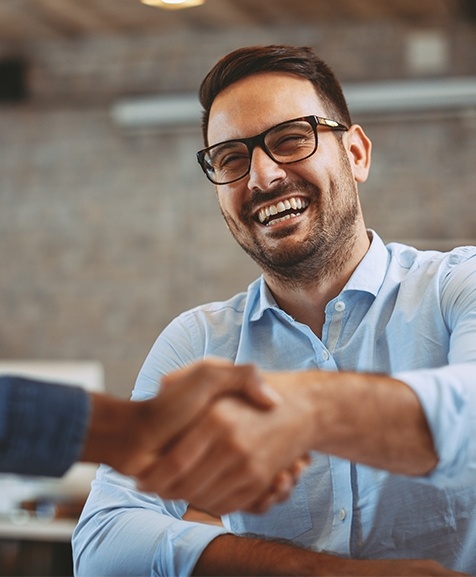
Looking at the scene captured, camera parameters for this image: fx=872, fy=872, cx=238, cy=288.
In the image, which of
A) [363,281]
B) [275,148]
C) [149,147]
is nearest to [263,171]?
[275,148]

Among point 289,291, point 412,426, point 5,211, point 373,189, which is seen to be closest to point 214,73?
point 289,291

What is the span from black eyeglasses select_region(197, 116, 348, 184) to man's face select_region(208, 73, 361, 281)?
13 mm

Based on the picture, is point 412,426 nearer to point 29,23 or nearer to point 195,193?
point 195,193

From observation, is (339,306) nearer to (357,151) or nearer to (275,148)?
(275,148)

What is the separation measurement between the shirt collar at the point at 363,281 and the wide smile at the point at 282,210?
163mm

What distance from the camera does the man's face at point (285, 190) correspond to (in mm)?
1777

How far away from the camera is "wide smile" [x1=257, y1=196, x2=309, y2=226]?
1.78 metres

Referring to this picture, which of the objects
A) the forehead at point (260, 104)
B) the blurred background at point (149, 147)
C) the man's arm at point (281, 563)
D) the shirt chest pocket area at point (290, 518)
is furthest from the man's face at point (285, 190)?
the blurred background at point (149, 147)

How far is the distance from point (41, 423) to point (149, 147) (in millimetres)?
4961

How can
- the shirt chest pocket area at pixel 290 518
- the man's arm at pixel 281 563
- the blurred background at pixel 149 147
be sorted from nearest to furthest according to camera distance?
the man's arm at pixel 281 563
the shirt chest pocket area at pixel 290 518
the blurred background at pixel 149 147

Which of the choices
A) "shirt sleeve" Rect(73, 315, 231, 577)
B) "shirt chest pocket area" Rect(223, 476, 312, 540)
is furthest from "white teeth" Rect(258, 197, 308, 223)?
"shirt chest pocket area" Rect(223, 476, 312, 540)

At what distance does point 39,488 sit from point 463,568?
390 centimetres

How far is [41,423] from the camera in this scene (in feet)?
3.34

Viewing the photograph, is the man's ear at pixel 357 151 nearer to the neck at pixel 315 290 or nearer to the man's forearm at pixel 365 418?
the neck at pixel 315 290
